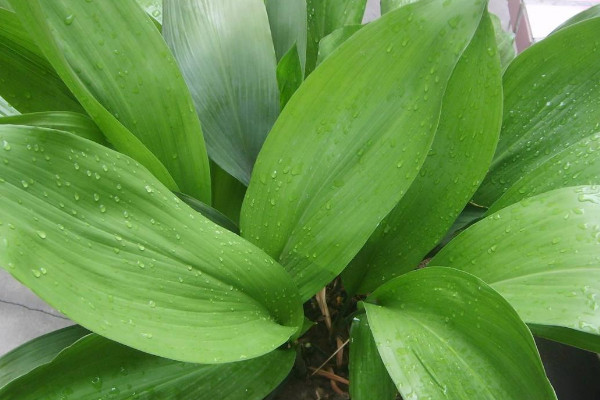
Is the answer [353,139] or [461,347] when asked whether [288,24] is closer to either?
[353,139]

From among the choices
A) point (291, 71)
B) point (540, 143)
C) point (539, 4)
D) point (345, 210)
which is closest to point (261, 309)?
point (345, 210)

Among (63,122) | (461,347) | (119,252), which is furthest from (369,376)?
(63,122)

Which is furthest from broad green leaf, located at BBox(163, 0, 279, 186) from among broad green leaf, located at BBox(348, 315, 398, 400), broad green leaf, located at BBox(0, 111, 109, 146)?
broad green leaf, located at BBox(348, 315, 398, 400)

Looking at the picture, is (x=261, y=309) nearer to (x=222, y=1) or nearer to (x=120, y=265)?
(x=120, y=265)

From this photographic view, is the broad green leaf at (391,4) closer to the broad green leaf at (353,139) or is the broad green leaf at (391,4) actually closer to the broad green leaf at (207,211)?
the broad green leaf at (353,139)

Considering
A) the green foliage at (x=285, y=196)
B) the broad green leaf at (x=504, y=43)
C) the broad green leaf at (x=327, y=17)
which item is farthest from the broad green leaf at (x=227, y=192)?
the broad green leaf at (x=504, y=43)

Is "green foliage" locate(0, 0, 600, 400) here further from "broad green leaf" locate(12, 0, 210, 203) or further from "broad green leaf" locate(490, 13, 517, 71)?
"broad green leaf" locate(490, 13, 517, 71)

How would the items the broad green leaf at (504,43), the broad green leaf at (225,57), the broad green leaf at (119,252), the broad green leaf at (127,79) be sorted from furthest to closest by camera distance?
the broad green leaf at (504,43) → the broad green leaf at (225,57) → the broad green leaf at (127,79) → the broad green leaf at (119,252)

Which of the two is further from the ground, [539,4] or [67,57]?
[539,4]
